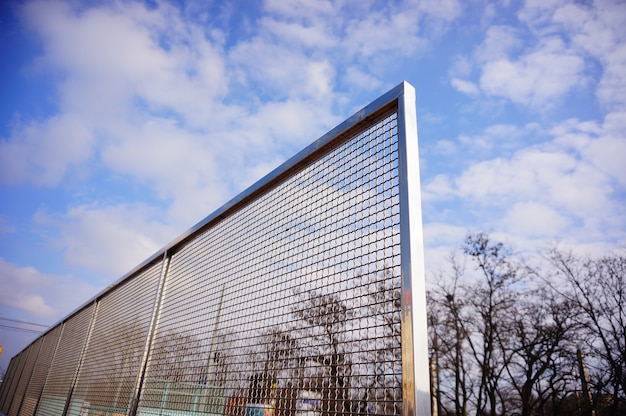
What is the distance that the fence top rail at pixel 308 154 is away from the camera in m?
1.47

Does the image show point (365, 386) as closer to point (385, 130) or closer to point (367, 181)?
point (367, 181)

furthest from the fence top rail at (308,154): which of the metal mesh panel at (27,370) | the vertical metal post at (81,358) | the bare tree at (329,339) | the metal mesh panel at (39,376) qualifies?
the metal mesh panel at (27,370)

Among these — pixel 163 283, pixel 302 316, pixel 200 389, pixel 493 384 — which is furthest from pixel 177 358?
pixel 493 384

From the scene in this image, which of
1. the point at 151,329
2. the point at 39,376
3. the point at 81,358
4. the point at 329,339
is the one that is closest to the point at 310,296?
the point at 329,339

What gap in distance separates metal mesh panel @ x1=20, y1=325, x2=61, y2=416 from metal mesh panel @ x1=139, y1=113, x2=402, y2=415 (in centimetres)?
581

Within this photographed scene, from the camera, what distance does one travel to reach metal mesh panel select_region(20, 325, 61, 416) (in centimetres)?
661

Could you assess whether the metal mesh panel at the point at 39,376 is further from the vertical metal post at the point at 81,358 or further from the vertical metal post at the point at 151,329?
the vertical metal post at the point at 151,329

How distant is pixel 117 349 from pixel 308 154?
10.0ft

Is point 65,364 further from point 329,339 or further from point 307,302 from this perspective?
point 329,339

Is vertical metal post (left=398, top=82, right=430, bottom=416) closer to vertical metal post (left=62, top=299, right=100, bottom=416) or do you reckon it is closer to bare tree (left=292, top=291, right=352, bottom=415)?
bare tree (left=292, top=291, right=352, bottom=415)

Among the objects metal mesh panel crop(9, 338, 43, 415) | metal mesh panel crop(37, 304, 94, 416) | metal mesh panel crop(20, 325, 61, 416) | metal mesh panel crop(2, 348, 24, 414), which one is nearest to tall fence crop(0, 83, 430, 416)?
metal mesh panel crop(37, 304, 94, 416)

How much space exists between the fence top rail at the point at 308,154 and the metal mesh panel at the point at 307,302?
0.12 feet

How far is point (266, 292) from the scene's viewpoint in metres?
1.81

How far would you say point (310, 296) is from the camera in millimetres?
1538
